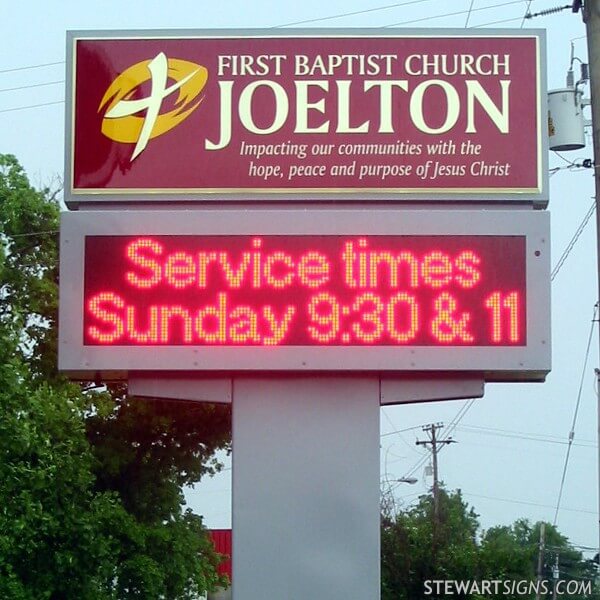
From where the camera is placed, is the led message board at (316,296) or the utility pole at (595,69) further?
the utility pole at (595,69)

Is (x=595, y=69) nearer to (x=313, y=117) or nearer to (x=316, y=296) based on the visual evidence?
(x=313, y=117)

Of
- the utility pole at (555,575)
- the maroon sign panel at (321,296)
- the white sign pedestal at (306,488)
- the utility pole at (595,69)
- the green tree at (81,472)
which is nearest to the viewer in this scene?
the maroon sign panel at (321,296)

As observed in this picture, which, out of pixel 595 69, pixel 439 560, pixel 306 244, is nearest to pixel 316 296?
pixel 306 244

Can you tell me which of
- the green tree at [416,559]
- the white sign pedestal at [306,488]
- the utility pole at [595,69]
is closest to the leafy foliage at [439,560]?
the green tree at [416,559]

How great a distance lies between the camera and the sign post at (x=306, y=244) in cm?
1038

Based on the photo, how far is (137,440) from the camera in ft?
73.4

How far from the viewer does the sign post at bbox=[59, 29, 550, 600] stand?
10.4 m

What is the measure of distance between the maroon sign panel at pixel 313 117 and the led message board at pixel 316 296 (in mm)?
584

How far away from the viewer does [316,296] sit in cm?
1034

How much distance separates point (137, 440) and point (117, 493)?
1.25m

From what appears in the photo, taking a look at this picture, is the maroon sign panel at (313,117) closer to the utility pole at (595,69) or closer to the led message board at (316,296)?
the led message board at (316,296)

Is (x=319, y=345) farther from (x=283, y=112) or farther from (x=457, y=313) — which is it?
(x=283, y=112)

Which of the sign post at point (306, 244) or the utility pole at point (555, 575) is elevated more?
the sign post at point (306, 244)

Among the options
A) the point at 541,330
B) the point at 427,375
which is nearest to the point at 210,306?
the point at 427,375
